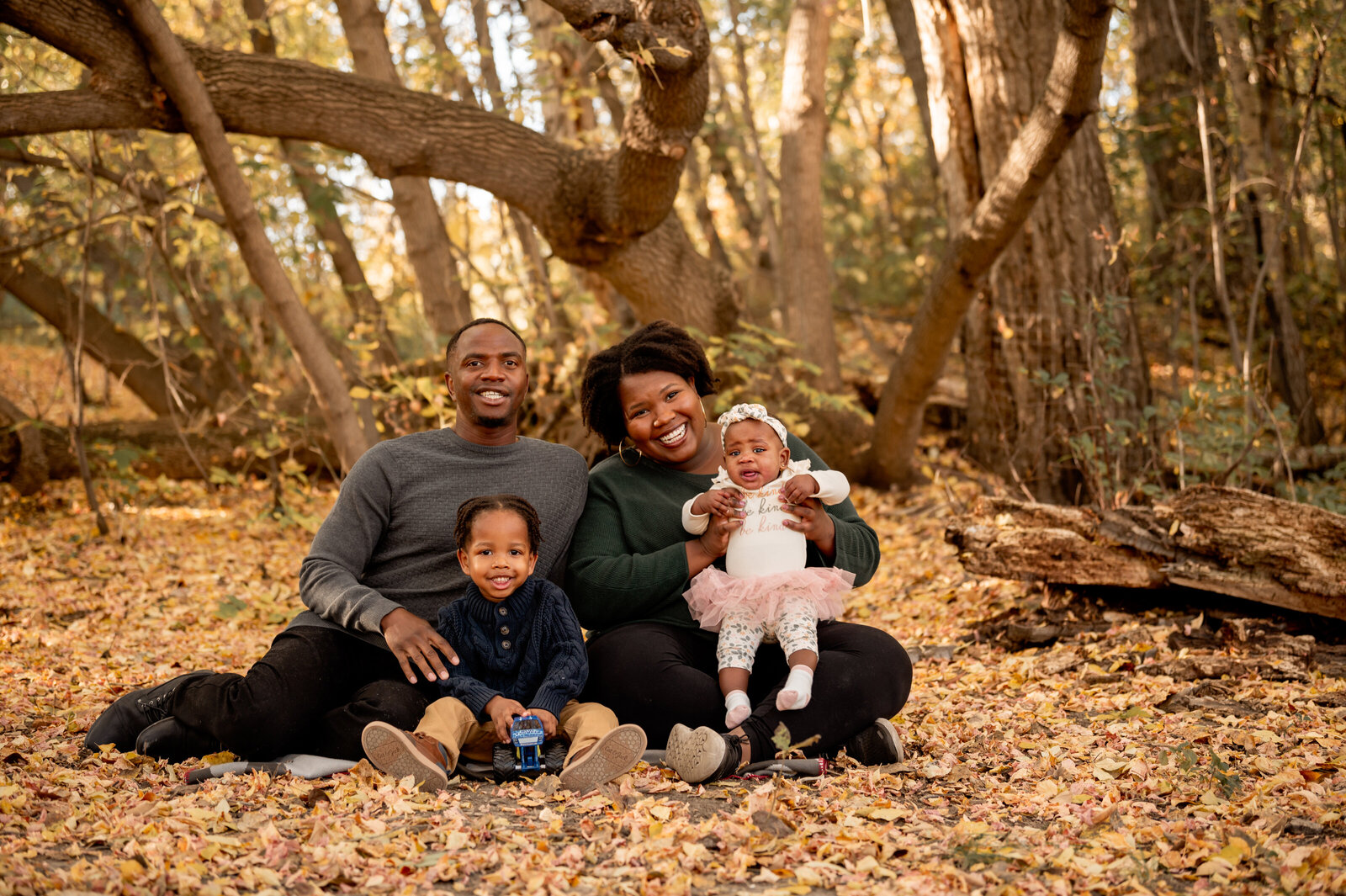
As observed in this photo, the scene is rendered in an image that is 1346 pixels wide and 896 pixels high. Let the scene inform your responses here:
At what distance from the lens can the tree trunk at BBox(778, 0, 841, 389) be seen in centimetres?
848

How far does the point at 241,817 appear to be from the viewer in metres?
2.63

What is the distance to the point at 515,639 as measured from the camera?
10.3ft

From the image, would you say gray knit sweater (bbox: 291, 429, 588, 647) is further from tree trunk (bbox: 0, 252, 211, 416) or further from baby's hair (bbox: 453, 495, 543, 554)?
tree trunk (bbox: 0, 252, 211, 416)

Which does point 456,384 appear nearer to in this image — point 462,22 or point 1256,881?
point 1256,881

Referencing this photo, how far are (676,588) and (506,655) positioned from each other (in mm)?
589

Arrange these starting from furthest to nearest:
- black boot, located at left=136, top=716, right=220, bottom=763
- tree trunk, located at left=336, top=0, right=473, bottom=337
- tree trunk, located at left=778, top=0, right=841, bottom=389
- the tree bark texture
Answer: tree trunk, located at left=778, top=0, right=841, bottom=389 < tree trunk, located at left=336, top=0, right=473, bottom=337 < the tree bark texture < black boot, located at left=136, top=716, right=220, bottom=763

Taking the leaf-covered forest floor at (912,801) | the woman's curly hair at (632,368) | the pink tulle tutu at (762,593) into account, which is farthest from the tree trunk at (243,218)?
the pink tulle tutu at (762,593)

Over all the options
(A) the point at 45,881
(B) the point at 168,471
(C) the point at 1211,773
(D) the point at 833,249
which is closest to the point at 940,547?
(C) the point at 1211,773

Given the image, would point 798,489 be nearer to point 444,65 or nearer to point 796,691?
point 796,691

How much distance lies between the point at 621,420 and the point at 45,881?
7.17 ft

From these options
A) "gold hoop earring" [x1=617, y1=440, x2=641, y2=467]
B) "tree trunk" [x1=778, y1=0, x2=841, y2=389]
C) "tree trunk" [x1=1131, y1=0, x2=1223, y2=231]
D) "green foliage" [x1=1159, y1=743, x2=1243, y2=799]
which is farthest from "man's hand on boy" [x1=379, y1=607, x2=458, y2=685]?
"tree trunk" [x1=1131, y1=0, x2=1223, y2=231]

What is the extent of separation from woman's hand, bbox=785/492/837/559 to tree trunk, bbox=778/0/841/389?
16.5ft

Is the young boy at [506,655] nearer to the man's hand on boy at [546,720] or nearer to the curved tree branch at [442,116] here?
the man's hand on boy at [546,720]

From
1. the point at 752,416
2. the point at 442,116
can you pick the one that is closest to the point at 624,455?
the point at 752,416
